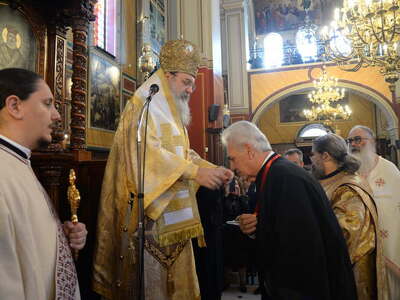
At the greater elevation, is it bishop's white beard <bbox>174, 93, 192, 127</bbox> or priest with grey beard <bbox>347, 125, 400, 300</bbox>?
bishop's white beard <bbox>174, 93, 192, 127</bbox>

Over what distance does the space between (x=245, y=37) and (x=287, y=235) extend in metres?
14.6

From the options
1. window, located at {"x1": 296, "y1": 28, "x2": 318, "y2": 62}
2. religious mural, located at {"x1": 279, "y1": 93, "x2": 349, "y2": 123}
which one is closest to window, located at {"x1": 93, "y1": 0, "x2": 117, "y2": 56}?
window, located at {"x1": 296, "y1": 28, "x2": 318, "y2": 62}

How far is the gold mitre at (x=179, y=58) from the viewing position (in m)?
2.83

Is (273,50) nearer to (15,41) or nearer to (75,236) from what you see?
(15,41)

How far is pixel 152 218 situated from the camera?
7.60 ft

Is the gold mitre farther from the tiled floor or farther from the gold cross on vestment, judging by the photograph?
the tiled floor

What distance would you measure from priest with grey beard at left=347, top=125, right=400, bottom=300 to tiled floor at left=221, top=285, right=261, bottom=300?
2.05 meters

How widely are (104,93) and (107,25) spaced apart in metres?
1.74

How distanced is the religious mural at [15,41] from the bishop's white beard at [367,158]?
388 cm

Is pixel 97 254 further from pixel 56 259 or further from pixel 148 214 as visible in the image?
pixel 56 259

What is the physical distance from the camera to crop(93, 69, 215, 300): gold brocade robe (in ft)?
7.73

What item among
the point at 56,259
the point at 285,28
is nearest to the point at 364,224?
the point at 56,259

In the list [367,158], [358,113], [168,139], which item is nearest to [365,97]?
[358,113]

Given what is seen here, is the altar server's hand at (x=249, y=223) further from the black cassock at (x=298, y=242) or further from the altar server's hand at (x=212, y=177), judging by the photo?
the altar server's hand at (x=212, y=177)
